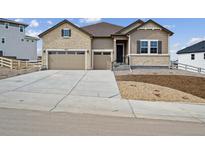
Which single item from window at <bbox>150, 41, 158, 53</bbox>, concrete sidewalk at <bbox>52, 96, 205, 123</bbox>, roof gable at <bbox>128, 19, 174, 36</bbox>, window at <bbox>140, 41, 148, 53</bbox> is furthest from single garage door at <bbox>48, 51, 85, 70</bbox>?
concrete sidewalk at <bbox>52, 96, 205, 123</bbox>

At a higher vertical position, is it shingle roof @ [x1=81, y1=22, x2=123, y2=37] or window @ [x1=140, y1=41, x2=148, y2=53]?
shingle roof @ [x1=81, y1=22, x2=123, y2=37]

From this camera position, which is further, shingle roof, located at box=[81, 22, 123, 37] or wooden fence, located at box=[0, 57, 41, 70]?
shingle roof, located at box=[81, 22, 123, 37]

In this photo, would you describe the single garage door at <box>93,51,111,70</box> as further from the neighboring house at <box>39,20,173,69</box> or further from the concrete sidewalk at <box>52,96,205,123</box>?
the concrete sidewalk at <box>52,96,205,123</box>

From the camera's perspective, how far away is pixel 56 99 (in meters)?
10.8

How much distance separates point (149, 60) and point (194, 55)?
1220 cm

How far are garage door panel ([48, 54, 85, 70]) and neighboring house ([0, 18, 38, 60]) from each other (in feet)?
50.6

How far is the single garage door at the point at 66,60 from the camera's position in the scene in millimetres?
28609

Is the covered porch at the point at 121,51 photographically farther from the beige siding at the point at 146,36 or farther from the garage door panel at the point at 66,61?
the garage door panel at the point at 66,61

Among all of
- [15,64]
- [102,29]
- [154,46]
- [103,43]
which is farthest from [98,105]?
[102,29]

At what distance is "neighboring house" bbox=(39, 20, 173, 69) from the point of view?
86.9 feet

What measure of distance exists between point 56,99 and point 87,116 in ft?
10.9

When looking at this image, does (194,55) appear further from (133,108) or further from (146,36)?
(133,108)
